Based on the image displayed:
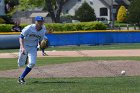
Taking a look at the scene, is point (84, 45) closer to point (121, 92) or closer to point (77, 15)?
point (121, 92)

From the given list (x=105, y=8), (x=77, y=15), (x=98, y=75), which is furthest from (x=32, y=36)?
(x=105, y=8)

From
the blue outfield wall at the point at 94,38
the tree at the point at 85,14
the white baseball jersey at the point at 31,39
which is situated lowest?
the tree at the point at 85,14

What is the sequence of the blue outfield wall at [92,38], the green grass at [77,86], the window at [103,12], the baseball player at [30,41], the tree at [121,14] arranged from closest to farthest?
the green grass at [77,86]
the baseball player at [30,41]
the blue outfield wall at [92,38]
the tree at [121,14]
the window at [103,12]

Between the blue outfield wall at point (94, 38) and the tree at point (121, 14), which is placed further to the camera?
the tree at point (121, 14)

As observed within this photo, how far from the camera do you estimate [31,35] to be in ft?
40.8

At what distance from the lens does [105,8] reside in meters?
88.4

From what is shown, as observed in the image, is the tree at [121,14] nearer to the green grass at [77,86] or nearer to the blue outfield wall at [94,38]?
the blue outfield wall at [94,38]

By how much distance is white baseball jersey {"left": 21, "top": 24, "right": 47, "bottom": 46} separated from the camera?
1233 centimetres

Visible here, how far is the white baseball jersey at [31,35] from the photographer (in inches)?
485

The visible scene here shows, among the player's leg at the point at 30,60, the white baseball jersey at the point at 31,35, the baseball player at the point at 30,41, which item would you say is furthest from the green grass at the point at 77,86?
the white baseball jersey at the point at 31,35

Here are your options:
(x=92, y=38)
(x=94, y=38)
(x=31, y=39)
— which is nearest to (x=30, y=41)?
(x=31, y=39)

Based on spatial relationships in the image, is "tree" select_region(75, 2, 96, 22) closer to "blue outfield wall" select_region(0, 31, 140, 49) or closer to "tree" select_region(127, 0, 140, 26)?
"tree" select_region(127, 0, 140, 26)

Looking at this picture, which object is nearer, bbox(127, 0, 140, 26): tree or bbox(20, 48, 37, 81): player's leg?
bbox(20, 48, 37, 81): player's leg

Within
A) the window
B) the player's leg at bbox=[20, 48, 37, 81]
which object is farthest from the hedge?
the window
